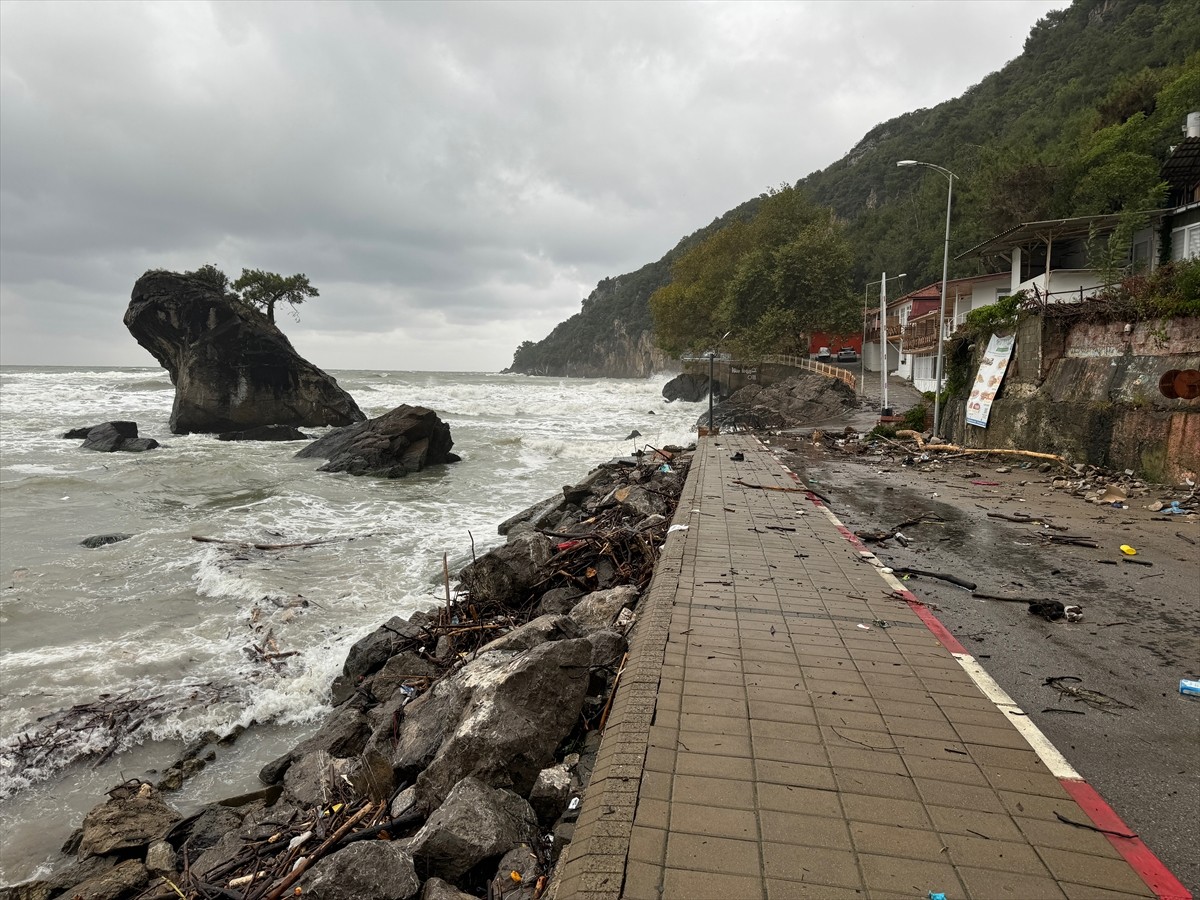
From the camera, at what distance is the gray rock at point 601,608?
→ 19.0 ft

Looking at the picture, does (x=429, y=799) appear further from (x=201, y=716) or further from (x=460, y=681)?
(x=201, y=716)

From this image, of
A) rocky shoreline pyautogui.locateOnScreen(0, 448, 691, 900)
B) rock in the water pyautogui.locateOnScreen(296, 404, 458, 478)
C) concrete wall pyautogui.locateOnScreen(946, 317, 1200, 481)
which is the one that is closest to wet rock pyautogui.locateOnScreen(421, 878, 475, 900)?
rocky shoreline pyautogui.locateOnScreen(0, 448, 691, 900)

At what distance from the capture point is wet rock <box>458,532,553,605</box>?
7266mm

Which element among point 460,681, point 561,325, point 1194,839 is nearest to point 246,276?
point 460,681

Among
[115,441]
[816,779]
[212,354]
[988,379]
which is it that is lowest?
[115,441]

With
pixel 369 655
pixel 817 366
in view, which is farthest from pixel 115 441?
pixel 817 366

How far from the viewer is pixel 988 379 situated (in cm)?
1773

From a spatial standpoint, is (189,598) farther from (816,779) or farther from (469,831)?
(816,779)

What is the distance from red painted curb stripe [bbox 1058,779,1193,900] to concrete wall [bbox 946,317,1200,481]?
1161cm

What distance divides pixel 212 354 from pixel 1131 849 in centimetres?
4018

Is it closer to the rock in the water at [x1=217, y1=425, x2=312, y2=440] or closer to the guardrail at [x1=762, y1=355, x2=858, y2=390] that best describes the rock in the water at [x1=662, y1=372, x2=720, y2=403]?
the guardrail at [x1=762, y1=355, x2=858, y2=390]

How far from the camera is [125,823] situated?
4.50 m

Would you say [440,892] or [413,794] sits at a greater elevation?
[440,892]

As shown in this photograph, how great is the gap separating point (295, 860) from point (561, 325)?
619 feet
